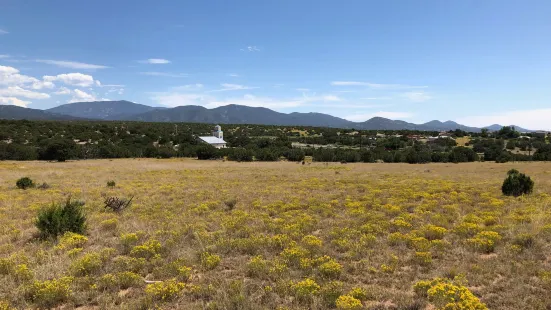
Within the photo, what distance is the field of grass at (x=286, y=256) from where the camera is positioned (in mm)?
6648

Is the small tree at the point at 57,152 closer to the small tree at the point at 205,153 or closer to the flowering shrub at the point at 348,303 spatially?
the small tree at the point at 205,153

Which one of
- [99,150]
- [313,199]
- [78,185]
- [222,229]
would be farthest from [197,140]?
[222,229]

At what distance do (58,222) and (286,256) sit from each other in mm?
7762

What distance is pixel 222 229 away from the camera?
11789mm

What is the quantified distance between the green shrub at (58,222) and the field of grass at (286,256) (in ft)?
1.66

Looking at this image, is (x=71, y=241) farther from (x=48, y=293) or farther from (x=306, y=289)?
(x=306, y=289)

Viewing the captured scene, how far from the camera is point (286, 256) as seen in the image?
8.87 meters

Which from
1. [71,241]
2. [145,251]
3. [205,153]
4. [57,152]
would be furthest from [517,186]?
[57,152]

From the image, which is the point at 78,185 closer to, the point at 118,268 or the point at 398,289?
the point at 118,268

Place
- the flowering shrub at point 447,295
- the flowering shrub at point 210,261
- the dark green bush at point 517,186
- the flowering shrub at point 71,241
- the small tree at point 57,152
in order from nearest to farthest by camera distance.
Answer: the flowering shrub at point 447,295, the flowering shrub at point 210,261, the flowering shrub at point 71,241, the dark green bush at point 517,186, the small tree at point 57,152

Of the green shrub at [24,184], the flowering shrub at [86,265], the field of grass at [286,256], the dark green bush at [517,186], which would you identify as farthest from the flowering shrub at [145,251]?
the dark green bush at [517,186]

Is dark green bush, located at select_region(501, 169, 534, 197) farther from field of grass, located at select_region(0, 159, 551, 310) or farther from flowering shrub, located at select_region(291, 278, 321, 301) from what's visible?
flowering shrub, located at select_region(291, 278, 321, 301)

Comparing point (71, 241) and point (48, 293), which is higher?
point (48, 293)

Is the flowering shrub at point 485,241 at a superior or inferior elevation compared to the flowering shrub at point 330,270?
superior
